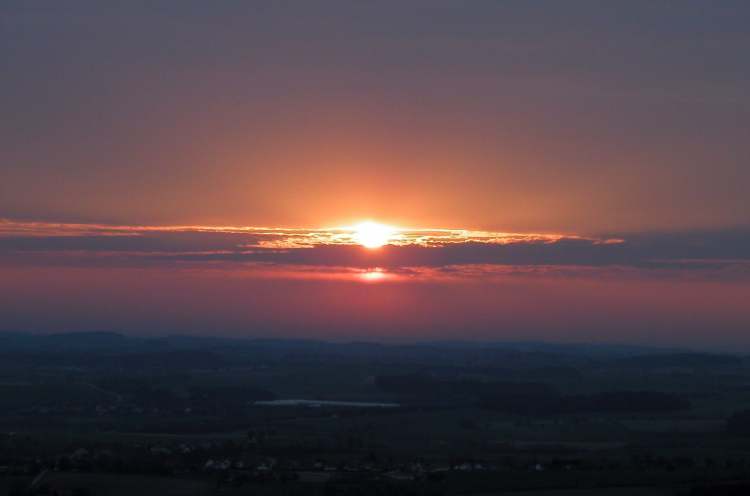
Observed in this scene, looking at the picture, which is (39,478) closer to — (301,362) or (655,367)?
(301,362)

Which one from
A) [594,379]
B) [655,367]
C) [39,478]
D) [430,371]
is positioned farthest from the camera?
[655,367]

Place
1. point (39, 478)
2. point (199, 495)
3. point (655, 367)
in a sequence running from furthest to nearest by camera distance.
→ 1. point (655, 367)
2. point (39, 478)
3. point (199, 495)

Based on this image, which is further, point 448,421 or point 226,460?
point 448,421

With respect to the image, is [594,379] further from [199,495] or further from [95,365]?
[199,495]

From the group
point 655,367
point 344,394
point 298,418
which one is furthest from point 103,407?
point 655,367

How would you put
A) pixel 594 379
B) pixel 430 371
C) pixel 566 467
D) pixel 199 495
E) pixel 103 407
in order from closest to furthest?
pixel 199 495
pixel 566 467
pixel 103 407
pixel 594 379
pixel 430 371

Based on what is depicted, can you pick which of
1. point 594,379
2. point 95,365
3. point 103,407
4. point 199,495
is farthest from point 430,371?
point 199,495
